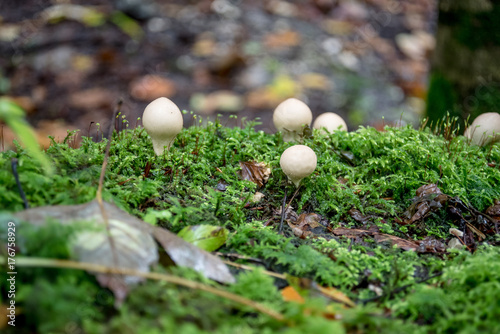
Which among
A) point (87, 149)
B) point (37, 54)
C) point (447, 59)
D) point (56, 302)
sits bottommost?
point (56, 302)

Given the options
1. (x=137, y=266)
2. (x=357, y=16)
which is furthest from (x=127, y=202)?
(x=357, y=16)

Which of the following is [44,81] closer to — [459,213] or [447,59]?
[447,59]

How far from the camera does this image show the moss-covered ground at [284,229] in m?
1.20

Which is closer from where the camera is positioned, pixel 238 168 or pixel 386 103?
pixel 238 168

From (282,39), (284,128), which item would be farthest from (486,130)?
(282,39)

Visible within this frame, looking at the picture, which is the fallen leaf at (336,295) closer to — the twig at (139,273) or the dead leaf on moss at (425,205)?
the twig at (139,273)

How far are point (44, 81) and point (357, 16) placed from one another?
5.57m

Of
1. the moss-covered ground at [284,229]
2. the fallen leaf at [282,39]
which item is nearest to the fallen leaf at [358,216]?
the moss-covered ground at [284,229]

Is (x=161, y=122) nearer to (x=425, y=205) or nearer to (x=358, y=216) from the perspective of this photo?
(x=358, y=216)

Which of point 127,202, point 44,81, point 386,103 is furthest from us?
point 386,103

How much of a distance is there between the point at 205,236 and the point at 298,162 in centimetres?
71

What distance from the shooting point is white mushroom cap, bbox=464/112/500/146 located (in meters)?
2.70

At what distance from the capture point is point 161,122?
7.54 feet

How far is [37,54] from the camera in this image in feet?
19.1
